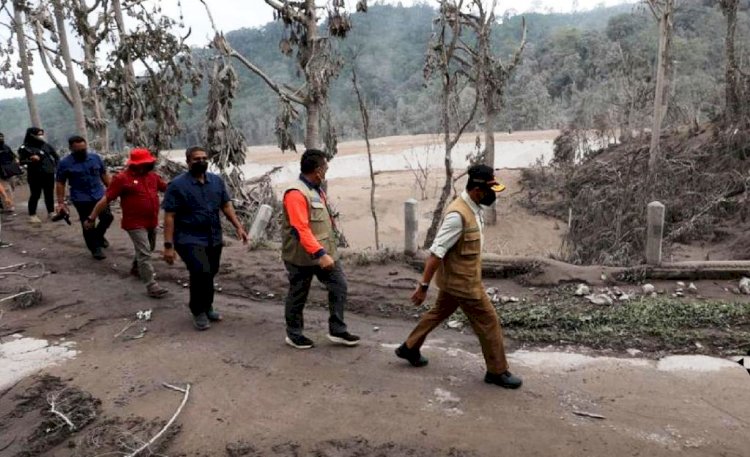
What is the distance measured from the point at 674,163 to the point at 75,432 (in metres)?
15.7

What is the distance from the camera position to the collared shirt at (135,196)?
6.20m

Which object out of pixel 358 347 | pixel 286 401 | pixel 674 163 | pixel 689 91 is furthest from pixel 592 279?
pixel 689 91

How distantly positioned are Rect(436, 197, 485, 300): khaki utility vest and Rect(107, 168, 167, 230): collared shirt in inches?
142

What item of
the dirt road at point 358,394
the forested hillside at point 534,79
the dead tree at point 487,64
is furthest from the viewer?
the forested hillside at point 534,79

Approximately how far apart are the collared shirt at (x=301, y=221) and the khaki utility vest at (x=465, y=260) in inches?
37.9

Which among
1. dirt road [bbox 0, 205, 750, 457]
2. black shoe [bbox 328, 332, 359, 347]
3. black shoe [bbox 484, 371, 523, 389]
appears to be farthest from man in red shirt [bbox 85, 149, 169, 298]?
black shoe [bbox 484, 371, 523, 389]

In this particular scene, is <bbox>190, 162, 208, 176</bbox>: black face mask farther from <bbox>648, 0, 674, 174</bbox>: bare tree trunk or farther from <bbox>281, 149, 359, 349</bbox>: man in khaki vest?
<bbox>648, 0, 674, 174</bbox>: bare tree trunk

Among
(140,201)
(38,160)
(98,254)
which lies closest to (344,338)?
(140,201)

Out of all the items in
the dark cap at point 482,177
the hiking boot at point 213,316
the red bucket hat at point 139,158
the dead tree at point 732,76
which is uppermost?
the dead tree at point 732,76

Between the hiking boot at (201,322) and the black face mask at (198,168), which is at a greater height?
the black face mask at (198,168)

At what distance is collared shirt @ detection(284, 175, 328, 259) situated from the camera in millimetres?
4500

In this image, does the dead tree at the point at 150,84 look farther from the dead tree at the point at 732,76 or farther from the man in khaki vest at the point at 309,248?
the dead tree at the point at 732,76

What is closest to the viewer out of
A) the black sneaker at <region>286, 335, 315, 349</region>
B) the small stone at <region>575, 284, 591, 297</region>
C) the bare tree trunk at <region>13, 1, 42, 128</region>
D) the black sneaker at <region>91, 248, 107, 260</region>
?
the black sneaker at <region>286, 335, 315, 349</region>

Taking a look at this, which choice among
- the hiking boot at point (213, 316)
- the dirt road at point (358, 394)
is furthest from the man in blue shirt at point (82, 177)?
the hiking boot at point (213, 316)
